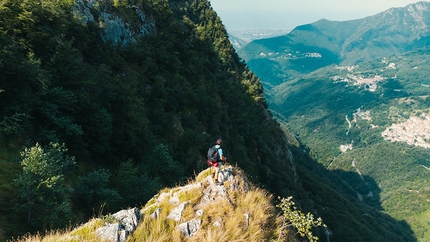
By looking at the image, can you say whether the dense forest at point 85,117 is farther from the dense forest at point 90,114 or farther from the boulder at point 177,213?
the boulder at point 177,213

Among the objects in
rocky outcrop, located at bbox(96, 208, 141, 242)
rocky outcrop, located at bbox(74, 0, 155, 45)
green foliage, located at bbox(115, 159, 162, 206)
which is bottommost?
green foliage, located at bbox(115, 159, 162, 206)

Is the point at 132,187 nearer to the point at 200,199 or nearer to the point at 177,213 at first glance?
the point at 200,199

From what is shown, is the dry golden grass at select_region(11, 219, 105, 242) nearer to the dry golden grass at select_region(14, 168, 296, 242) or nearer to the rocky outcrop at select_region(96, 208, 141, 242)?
the dry golden grass at select_region(14, 168, 296, 242)

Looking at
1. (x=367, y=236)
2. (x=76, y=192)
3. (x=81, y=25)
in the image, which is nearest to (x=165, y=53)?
(x=81, y=25)

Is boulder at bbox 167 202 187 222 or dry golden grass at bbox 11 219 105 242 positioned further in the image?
boulder at bbox 167 202 187 222

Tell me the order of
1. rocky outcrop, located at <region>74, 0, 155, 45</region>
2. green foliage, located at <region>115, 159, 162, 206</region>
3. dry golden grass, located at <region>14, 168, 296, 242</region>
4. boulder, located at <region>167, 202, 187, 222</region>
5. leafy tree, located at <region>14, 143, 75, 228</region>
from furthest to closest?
rocky outcrop, located at <region>74, 0, 155, 45</region> < green foliage, located at <region>115, 159, 162, 206</region> < leafy tree, located at <region>14, 143, 75, 228</region> < boulder, located at <region>167, 202, 187, 222</region> < dry golden grass, located at <region>14, 168, 296, 242</region>

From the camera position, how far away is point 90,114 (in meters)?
20.9

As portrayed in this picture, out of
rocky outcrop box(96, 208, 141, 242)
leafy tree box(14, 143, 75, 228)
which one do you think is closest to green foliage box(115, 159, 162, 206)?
leafy tree box(14, 143, 75, 228)

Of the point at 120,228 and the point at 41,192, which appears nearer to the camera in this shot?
the point at 120,228

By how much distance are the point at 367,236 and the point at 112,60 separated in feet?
346

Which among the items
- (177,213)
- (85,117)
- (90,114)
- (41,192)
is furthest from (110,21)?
(177,213)

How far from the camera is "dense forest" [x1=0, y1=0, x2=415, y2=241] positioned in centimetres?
1297

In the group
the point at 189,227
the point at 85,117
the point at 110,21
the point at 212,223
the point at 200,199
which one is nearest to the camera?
the point at 189,227

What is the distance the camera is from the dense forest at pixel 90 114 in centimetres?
1297
